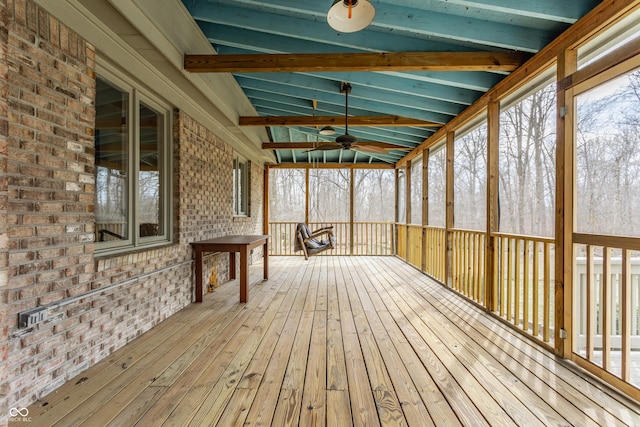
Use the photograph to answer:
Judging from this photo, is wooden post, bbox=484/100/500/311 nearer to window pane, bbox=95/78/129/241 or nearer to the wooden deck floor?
the wooden deck floor

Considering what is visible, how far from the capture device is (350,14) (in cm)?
189

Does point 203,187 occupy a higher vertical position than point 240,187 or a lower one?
lower

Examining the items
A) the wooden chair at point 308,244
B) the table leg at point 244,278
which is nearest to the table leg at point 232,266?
the table leg at point 244,278

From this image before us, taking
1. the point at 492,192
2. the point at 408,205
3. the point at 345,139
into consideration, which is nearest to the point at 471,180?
the point at 408,205

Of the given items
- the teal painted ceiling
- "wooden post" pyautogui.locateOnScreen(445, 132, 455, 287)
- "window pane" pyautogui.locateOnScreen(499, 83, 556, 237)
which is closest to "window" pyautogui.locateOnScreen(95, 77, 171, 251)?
the teal painted ceiling

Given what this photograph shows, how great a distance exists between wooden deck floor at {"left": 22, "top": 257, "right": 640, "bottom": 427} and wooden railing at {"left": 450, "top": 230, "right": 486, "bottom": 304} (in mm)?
552

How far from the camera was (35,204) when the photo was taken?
5.78 feet

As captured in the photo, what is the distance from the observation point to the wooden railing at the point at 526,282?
2.63m

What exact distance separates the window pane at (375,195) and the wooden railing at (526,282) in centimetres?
665

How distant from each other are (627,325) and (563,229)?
2.33 feet

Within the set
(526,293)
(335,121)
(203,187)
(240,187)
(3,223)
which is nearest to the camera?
(3,223)

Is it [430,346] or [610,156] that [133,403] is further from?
[610,156]

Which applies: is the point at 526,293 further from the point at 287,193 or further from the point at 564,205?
the point at 287,193

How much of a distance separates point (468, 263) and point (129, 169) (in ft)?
13.0
